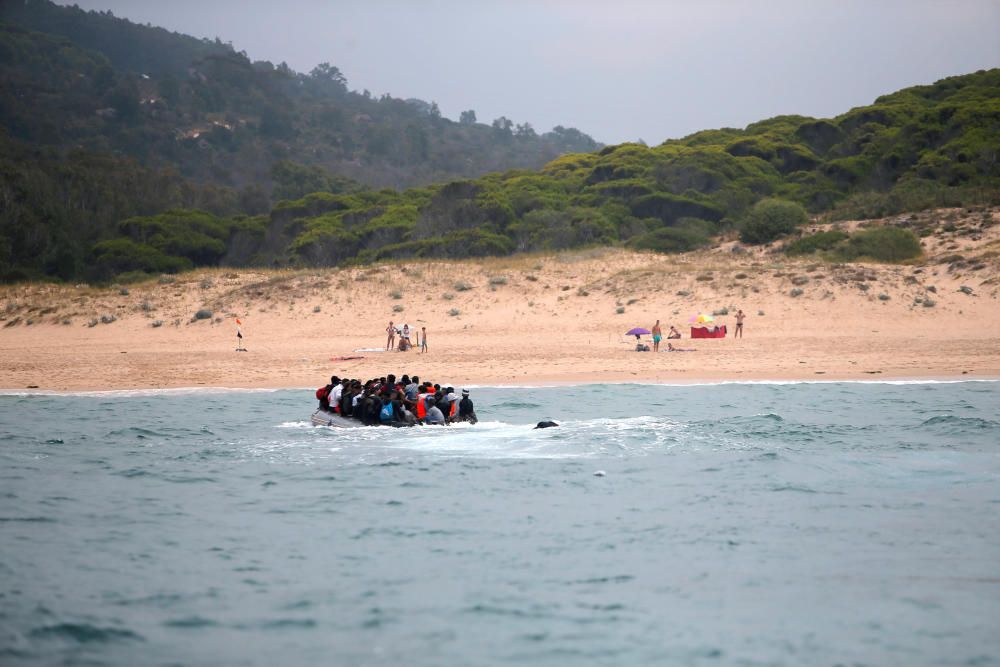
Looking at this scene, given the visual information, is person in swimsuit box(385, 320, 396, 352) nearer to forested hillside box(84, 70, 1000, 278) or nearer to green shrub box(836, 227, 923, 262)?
forested hillside box(84, 70, 1000, 278)

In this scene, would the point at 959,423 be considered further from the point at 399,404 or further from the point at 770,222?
the point at 770,222

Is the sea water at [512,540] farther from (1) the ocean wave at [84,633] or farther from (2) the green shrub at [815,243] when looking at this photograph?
(2) the green shrub at [815,243]

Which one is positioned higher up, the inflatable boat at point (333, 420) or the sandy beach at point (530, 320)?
the sandy beach at point (530, 320)

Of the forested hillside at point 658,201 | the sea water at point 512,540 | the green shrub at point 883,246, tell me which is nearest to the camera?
the sea water at point 512,540

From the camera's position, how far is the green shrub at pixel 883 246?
121 ft

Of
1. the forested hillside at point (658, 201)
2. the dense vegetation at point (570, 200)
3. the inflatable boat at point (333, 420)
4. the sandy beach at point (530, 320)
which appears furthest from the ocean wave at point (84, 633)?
the forested hillside at point (658, 201)

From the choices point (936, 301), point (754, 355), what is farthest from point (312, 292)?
point (936, 301)

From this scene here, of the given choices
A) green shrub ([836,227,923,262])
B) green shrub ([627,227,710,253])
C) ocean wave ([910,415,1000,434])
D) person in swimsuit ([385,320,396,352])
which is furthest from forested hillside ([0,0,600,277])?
ocean wave ([910,415,1000,434])

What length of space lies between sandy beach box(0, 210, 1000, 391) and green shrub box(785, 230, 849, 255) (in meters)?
0.98

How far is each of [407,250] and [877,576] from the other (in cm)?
3949

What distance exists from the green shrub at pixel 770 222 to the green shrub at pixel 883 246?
4.46m

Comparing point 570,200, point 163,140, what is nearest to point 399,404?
point 570,200

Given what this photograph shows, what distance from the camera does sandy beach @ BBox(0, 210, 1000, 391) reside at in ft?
82.6

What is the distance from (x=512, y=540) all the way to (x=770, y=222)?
34.6m
